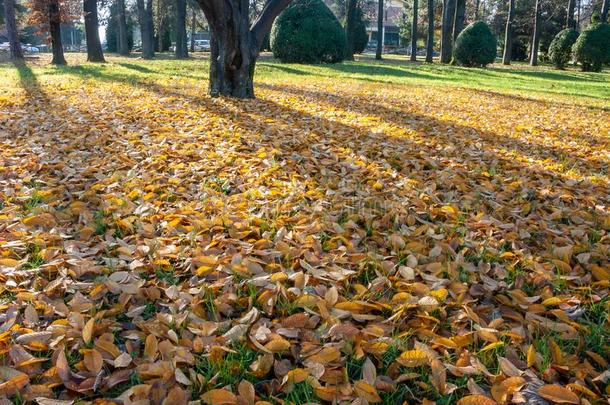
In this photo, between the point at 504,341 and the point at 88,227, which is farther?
the point at 88,227

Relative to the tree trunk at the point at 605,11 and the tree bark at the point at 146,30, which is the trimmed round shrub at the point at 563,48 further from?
the tree bark at the point at 146,30

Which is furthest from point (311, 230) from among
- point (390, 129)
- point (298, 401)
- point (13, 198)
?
point (390, 129)

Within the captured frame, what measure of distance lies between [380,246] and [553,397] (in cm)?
127

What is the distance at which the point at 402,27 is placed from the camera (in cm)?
4331

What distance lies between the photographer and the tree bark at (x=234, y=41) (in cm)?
762

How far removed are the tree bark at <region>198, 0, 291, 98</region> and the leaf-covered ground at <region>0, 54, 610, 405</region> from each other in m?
3.07

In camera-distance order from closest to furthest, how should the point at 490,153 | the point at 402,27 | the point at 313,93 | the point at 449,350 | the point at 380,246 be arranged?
1. the point at 449,350
2. the point at 380,246
3. the point at 490,153
4. the point at 313,93
5. the point at 402,27

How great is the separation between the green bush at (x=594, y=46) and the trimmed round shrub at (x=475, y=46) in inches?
144

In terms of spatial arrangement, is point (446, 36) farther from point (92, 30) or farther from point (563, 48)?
point (92, 30)

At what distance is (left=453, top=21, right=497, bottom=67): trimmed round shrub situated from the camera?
2203 centimetres

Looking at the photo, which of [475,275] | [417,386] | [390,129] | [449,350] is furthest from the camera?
[390,129]

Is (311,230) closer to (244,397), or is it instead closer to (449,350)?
(449,350)

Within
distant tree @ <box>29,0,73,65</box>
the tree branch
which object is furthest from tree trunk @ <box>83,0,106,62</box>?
the tree branch

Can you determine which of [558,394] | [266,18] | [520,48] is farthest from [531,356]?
[520,48]
